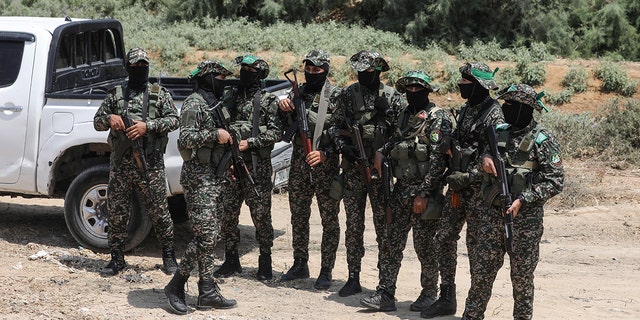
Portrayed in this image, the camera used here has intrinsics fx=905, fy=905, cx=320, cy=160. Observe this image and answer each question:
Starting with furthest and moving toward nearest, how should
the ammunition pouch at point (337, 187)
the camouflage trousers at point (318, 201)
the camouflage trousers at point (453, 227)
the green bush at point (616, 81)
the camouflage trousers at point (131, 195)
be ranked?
1. the green bush at point (616, 81)
2. the camouflage trousers at point (131, 195)
3. the camouflage trousers at point (318, 201)
4. the ammunition pouch at point (337, 187)
5. the camouflage trousers at point (453, 227)

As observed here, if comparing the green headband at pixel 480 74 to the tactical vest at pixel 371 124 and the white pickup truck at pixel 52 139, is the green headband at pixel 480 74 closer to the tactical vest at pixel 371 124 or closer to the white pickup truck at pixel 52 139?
the tactical vest at pixel 371 124

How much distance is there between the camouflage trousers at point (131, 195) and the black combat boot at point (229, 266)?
53cm

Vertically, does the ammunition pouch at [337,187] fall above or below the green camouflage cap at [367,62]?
below

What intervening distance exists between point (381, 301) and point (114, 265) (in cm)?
241

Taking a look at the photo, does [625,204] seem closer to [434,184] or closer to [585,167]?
[585,167]

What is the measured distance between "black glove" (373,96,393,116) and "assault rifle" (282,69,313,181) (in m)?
0.64

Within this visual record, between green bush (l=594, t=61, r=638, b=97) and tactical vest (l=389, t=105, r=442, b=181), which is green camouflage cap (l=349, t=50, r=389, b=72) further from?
green bush (l=594, t=61, r=638, b=97)

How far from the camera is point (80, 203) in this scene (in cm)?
838

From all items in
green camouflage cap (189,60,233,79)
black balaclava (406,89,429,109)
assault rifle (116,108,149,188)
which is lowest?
assault rifle (116,108,149,188)

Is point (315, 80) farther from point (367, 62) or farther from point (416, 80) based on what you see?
point (416, 80)

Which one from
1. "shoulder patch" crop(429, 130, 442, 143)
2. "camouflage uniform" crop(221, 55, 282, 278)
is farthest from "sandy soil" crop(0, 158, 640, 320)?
"shoulder patch" crop(429, 130, 442, 143)

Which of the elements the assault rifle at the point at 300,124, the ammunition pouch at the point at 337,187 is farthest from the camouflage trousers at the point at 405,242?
the assault rifle at the point at 300,124

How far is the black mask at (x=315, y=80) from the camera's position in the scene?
747cm

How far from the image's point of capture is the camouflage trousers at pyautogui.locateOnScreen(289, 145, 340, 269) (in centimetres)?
752
